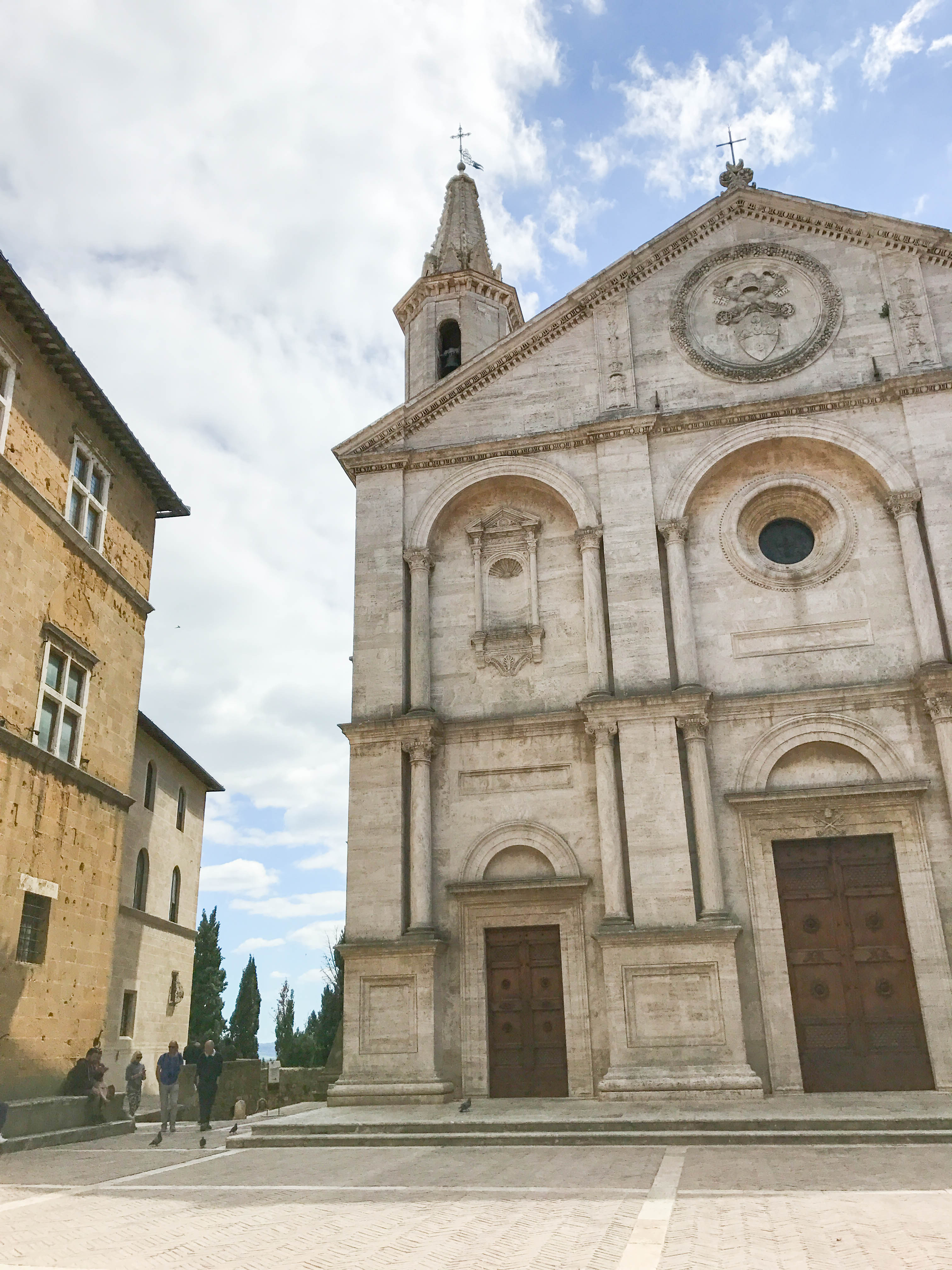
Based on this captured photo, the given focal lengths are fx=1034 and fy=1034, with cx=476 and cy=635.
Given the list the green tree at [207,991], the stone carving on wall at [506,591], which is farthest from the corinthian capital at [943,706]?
the green tree at [207,991]

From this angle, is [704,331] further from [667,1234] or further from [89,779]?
[667,1234]

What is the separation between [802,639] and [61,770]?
13.5m

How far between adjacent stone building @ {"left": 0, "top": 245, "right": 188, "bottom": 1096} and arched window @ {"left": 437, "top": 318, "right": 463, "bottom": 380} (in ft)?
30.0

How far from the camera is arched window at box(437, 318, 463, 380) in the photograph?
27.5m

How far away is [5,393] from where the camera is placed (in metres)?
17.1

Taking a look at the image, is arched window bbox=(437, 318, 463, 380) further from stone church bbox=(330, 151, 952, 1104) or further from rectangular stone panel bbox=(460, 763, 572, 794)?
rectangular stone panel bbox=(460, 763, 572, 794)

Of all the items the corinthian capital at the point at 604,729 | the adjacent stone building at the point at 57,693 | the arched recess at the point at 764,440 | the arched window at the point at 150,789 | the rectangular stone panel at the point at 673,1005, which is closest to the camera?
the adjacent stone building at the point at 57,693

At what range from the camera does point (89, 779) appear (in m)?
18.8

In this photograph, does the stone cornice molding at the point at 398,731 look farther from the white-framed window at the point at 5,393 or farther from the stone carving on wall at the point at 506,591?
the white-framed window at the point at 5,393

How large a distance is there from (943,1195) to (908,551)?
12.6 meters

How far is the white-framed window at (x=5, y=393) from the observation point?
663 inches

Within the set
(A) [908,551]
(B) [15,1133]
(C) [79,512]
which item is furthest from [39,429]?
(A) [908,551]

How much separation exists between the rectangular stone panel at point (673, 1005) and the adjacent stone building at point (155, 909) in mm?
13004

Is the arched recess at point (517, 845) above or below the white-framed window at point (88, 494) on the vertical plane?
below
